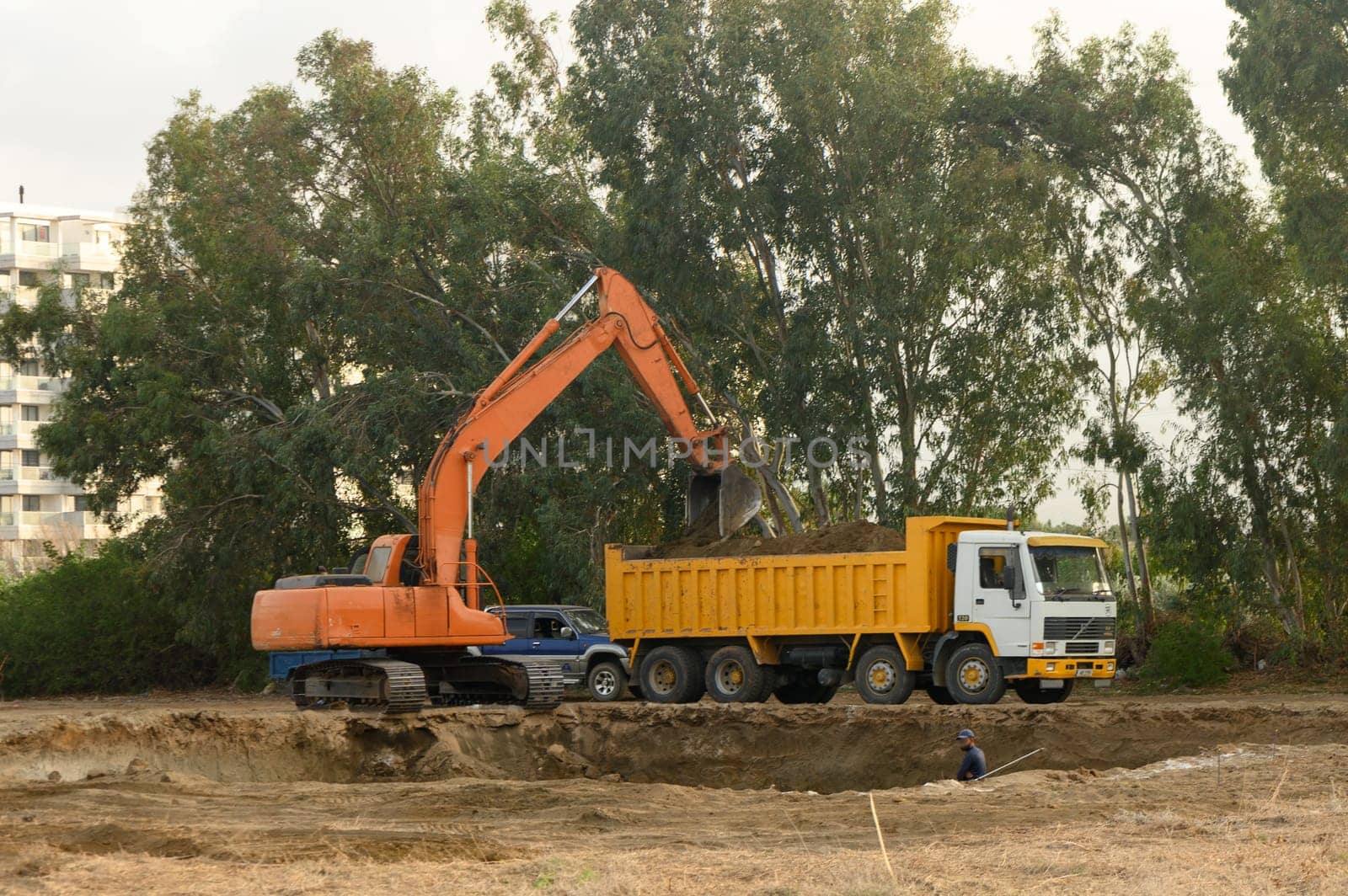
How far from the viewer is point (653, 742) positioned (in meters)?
21.6

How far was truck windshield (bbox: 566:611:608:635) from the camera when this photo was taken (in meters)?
27.8

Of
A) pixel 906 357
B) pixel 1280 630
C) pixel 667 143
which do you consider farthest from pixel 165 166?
pixel 1280 630

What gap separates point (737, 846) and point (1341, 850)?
4029 mm

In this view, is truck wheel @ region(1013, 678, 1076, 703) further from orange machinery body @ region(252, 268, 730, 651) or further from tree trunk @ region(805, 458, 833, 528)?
tree trunk @ region(805, 458, 833, 528)

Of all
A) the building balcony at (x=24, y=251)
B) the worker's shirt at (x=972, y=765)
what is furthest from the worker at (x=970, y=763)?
the building balcony at (x=24, y=251)

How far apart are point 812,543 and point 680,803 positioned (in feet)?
32.9

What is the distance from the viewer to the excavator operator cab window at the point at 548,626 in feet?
91.2

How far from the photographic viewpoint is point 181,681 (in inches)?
1551

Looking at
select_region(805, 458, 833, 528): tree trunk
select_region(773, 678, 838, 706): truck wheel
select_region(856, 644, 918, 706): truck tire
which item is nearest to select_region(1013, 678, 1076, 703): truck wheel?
select_region(856, 644, 918, 706): truck tire

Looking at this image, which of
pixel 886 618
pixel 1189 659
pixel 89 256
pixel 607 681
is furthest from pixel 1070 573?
pixel 89 256

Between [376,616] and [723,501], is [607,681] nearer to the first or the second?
[723,501]

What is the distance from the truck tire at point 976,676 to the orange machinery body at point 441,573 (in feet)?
16.6

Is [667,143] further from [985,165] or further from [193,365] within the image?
[193,365]

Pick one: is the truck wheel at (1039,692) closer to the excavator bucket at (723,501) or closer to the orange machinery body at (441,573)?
the excavator bucket at (723,501)
